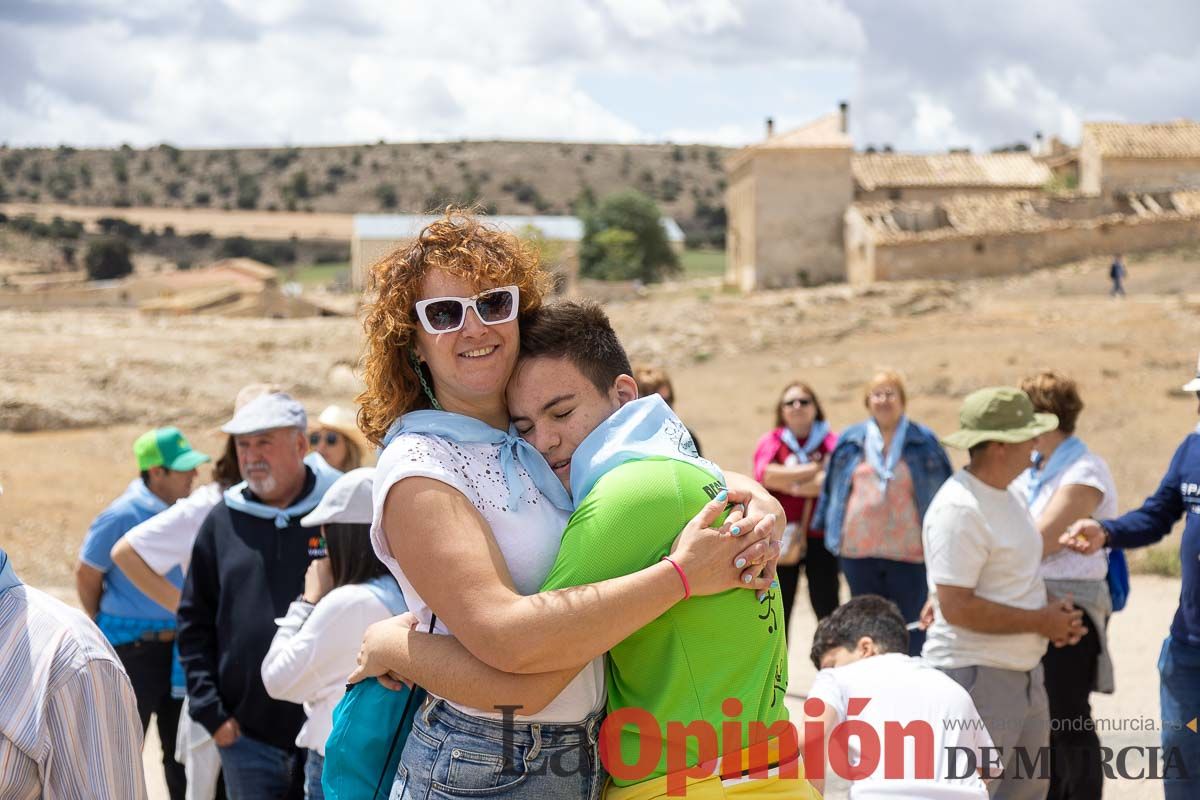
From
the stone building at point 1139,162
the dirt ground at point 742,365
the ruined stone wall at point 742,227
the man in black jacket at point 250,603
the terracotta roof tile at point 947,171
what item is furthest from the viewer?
the terracotta roof tile at point 947,171

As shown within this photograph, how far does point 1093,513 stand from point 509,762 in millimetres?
3644

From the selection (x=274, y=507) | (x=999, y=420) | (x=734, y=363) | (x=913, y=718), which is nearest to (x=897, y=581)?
(x=999, y=420)

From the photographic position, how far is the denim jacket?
247 inches

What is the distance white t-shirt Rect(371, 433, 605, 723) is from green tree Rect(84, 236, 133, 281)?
58087 mm

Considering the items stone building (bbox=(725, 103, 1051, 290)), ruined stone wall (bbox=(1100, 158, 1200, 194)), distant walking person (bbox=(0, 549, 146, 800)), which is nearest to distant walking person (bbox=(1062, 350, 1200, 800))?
distant walking person (bbox=(0, 549, 146, 800))

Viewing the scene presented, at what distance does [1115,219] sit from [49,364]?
26.5 m

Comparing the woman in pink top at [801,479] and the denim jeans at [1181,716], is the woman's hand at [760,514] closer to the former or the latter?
the denim jeans at [1181,716]

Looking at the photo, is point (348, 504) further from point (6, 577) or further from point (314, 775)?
A: point (6, 577)

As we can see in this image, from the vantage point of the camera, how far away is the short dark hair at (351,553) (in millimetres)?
3484

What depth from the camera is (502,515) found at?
2.27 meters

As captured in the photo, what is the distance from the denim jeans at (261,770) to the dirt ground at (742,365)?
15.5ft

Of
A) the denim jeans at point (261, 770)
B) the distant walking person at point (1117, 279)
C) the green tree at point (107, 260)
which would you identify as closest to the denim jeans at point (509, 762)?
the denim jeans at point (261, 770)

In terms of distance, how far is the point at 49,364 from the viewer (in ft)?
68.2

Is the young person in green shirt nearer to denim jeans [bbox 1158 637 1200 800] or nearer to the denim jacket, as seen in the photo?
denim jeans [bbox 1158 637 1200 800]
